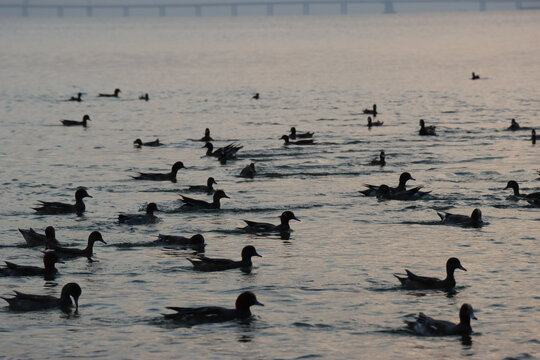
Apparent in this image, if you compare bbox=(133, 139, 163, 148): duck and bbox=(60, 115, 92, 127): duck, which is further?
bbox=(60, 115, 92, 127): duck

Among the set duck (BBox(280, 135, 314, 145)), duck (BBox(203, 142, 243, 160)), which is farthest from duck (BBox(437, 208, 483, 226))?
duck (BBox(280, 135, 314, 145))

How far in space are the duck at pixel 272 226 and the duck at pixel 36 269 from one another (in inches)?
232

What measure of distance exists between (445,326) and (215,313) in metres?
4.09

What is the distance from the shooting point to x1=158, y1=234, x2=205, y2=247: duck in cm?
2580

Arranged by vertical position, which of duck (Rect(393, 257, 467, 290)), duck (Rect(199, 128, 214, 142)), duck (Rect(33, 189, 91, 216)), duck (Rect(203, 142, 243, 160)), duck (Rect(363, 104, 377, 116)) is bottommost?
duck (Rect(393, 257, 467, 290))

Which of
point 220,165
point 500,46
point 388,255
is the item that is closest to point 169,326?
point 388,255

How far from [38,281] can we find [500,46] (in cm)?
15899

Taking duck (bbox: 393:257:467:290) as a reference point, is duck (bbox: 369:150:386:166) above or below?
above

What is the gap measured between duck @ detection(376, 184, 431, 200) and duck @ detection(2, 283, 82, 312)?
13399mm

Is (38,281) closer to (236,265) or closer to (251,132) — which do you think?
(236,265)

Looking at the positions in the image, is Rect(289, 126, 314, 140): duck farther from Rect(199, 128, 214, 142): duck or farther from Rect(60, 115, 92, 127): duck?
Rect(60, 115, 92, 127): duck

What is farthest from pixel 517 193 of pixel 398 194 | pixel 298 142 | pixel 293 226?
pixel 298 142

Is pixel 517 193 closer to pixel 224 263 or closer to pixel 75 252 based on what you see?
pixel 224 263

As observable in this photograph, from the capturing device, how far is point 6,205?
32.0 m
